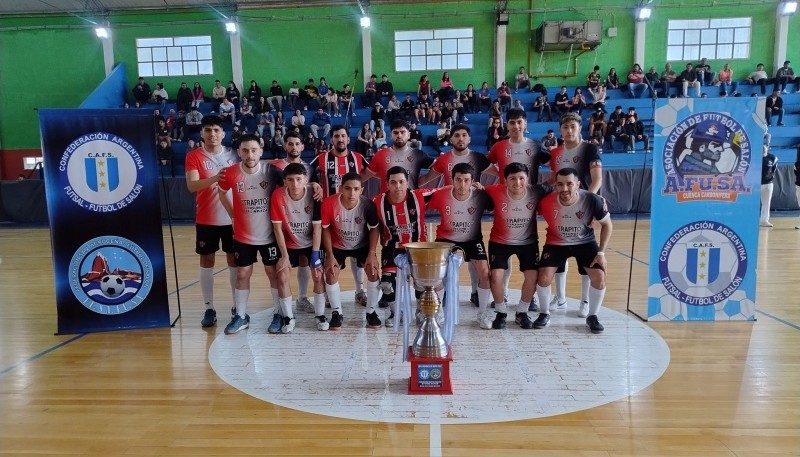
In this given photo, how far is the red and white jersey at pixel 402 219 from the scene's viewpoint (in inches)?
177

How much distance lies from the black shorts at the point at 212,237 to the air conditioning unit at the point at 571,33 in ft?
53.1

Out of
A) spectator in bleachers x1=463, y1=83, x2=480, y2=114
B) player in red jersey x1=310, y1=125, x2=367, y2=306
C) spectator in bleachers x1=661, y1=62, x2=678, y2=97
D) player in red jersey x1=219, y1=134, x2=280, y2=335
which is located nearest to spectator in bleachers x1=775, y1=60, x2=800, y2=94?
spectator in bleachers x1=661, y1=62, x2=678, y2=97

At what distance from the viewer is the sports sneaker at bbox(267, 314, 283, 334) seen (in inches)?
175

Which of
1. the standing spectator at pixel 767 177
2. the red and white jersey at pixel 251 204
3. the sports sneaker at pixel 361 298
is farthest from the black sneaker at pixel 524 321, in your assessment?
the standing spectator at pixel 767 177

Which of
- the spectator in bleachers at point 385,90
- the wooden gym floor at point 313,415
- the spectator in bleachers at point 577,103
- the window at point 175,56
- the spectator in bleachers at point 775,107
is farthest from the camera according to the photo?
the window at point 175,56

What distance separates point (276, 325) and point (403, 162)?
1978 mm

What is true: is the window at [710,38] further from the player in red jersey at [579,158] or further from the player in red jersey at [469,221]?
the player in red jersey at [469,221]

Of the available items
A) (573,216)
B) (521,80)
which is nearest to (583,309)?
(573,216)

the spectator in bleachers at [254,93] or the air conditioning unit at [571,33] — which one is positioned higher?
the air conditioning unit at [571,33]

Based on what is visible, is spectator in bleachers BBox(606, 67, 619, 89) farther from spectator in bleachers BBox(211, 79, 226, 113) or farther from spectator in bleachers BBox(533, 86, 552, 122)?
spectator in bleachers BBox(211, 79, 226, 113)

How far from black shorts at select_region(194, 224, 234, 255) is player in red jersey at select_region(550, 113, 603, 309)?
9.45ft

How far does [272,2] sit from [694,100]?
697 inches

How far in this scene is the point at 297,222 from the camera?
4.50 metres

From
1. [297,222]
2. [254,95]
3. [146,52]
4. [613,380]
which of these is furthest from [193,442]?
[146,52]
